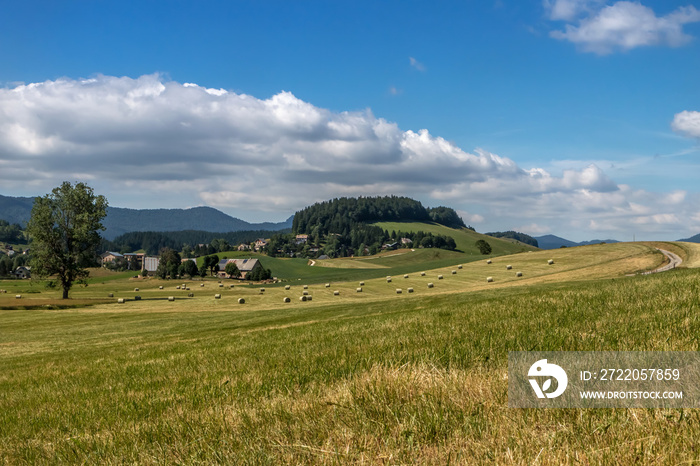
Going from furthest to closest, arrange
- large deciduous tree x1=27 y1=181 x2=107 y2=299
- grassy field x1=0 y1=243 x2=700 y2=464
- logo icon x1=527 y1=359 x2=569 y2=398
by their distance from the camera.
Answer: 1. large deciduous tree x1=27 y1=181 x2=107 y2=299
2. logo icon x1=527 y1=359 x2=569 y2=398
3. grassy field x1=0 y1=243 x2=700 y2=464

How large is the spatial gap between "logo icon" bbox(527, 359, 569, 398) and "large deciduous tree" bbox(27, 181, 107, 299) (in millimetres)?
73295

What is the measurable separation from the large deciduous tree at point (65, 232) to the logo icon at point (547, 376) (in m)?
73.3

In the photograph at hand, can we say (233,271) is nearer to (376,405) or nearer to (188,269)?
(188,269)

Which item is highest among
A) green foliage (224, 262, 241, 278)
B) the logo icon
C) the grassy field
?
the logo icon

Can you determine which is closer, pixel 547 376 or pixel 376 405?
pixel 376 405

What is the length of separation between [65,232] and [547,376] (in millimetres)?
79703

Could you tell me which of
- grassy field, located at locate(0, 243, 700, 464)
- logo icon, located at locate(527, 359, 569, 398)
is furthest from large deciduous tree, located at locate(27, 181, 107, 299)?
logo icon, located at locate(527, 359, 569, 398)

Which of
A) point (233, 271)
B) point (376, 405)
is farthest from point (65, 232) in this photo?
point (233, 271)

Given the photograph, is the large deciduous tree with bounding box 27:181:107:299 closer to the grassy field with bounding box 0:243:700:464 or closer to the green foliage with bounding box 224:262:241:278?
the grassy field with bounding box 0:243:700:464

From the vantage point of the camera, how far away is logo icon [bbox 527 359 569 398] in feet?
13.6

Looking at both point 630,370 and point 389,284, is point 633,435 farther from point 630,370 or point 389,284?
point 389,284

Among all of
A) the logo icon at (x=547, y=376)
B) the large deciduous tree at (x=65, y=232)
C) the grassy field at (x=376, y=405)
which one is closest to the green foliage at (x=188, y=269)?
the large deciduous tree at (x=65, y=232)

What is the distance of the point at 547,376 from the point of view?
178 inches

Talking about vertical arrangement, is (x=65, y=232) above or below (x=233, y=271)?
above
